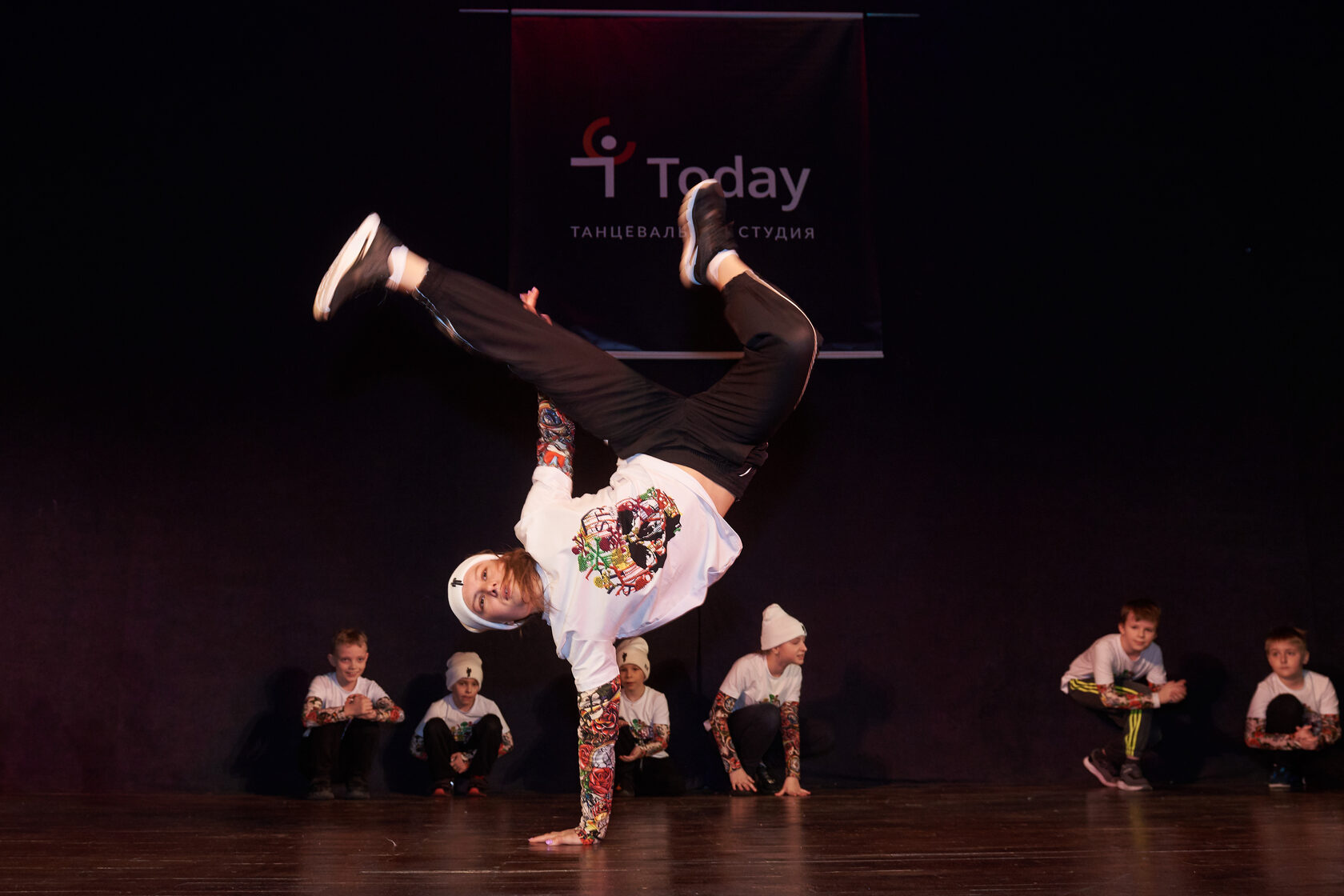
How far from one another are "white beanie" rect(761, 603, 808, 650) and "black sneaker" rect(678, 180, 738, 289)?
193 centimetres

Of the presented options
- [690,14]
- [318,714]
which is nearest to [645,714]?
[318,714]

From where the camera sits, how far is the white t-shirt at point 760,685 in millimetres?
4680

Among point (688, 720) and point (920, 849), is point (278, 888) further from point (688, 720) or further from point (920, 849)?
point (688, 720)

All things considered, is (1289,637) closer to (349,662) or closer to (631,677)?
(631,677)

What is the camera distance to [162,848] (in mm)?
2691

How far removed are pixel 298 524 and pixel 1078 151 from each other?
13.7ft

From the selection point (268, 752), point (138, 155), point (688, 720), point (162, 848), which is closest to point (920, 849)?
point (162, 848)

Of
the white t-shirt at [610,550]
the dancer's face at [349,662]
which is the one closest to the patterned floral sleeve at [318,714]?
the dancer's face at [349,662]

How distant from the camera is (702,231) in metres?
3.11

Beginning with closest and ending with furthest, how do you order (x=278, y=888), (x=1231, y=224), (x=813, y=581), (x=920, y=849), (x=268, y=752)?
(x=278, y=888) < (x=920, y=849) < (x=268, y=752) < (x=813, y=581) < (x=1231, y=224)

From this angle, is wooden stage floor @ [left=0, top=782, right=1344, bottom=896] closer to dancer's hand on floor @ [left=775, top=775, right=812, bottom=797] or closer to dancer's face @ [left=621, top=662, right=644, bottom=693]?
dancer's hand on floor @ [left=775, top=775, right=812, bottom=797]

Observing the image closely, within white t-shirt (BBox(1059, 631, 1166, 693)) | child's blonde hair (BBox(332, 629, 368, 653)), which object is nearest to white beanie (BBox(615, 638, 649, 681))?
child's blonde hair (BBox(332, 629, 368, 653))

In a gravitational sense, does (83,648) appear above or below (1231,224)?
below

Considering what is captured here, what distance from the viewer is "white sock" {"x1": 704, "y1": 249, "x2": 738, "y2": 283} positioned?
3047 mm
